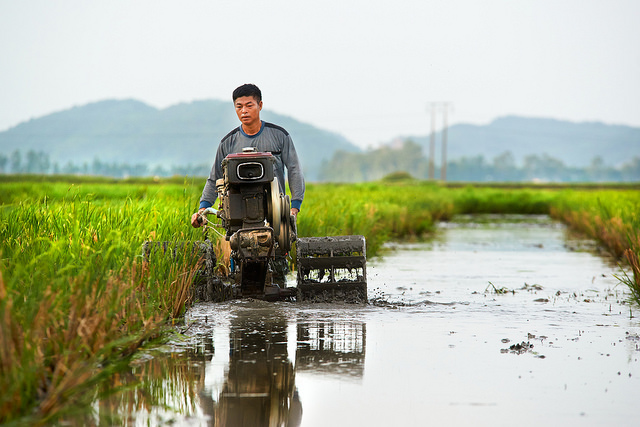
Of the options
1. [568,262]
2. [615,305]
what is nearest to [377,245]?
[568,262]

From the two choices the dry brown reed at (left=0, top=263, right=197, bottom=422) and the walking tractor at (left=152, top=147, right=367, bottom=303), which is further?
the walking tractor at (left=152, top=147, right=367, bottom=303)

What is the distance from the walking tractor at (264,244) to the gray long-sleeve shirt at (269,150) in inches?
14.6

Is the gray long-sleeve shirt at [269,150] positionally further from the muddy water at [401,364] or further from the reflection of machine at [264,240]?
the muddy water at [401,364]

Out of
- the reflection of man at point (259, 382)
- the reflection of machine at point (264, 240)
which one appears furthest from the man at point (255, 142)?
the reflection of man at point (259, 382)

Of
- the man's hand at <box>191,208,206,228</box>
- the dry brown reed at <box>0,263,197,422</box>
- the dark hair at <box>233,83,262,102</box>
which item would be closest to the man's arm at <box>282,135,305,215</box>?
the dark hair at <box>233,83,262,102</box>

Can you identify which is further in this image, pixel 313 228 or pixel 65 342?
pixel 313 228

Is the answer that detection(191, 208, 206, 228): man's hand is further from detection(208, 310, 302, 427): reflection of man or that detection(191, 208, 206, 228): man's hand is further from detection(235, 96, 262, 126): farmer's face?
detection(208, 310, 302, 427): reflection of man

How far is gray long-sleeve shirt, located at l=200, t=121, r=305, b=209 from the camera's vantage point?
29.3 ft

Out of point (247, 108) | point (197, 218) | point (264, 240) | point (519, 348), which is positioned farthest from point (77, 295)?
point (247, 108)

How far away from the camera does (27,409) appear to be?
14.7ft

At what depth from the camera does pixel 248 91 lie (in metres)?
8.80

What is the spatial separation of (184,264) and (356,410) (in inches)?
145

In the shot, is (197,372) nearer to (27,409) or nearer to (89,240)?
(27,409)

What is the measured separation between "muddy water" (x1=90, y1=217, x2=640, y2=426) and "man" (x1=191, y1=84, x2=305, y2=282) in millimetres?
1189
